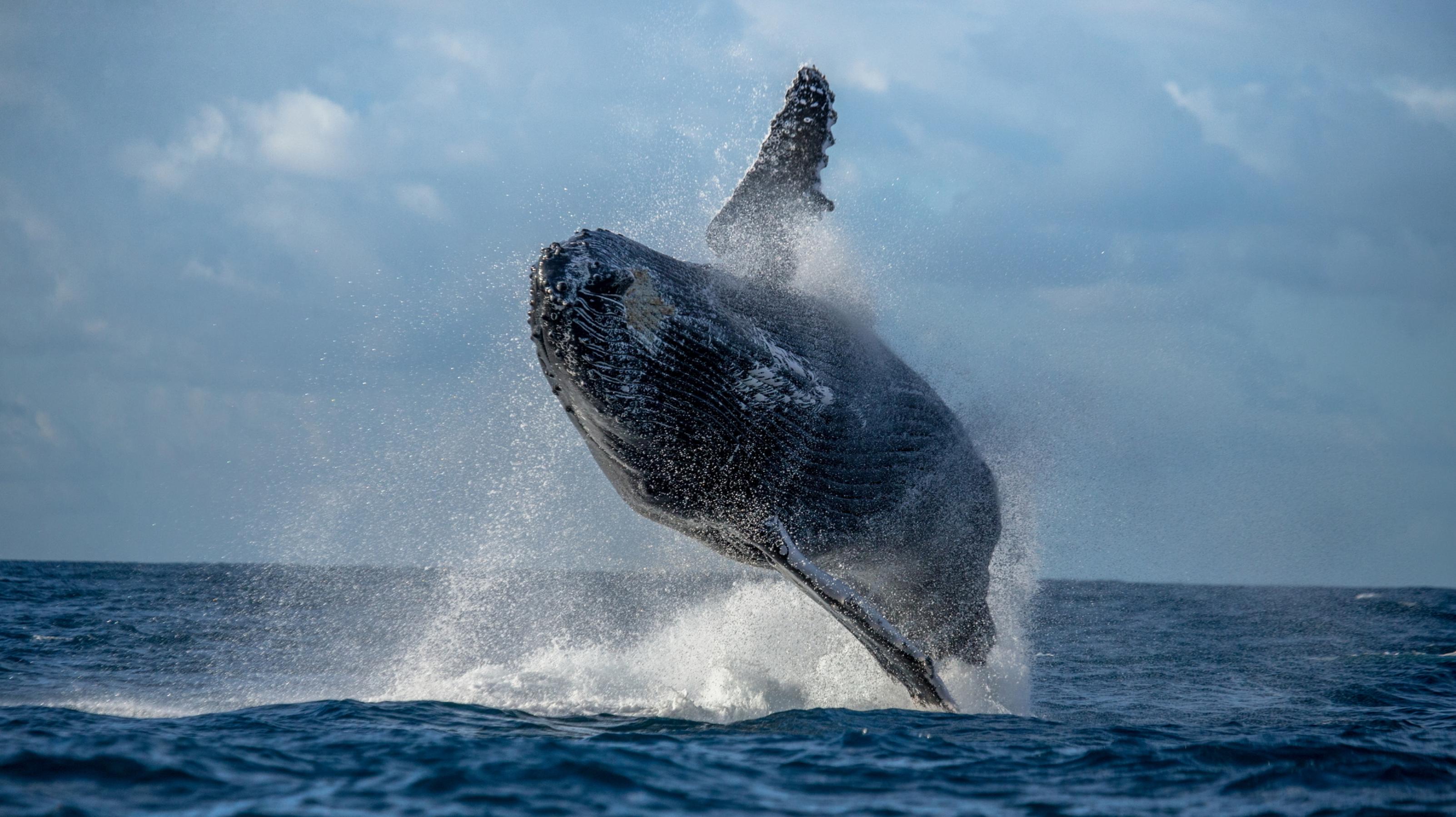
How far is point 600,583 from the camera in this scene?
6738 cm

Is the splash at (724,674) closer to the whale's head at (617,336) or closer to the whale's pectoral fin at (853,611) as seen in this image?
the whale's pectoral fin at (853,611)

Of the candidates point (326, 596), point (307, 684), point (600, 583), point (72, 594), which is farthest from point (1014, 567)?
point (600, 583)

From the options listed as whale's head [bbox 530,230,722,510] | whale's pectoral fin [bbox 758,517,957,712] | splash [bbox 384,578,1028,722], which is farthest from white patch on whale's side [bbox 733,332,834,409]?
splash [bbox 384,578,1028,722]

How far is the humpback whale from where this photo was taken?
20.8ft

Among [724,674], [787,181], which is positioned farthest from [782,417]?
[724,674]

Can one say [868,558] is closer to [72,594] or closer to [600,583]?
[72,594]

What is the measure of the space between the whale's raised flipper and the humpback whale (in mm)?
13

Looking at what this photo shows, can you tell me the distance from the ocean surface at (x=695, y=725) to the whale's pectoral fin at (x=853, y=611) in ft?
1.55

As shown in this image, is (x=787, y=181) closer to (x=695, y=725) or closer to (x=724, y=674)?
(x=695, y=725)

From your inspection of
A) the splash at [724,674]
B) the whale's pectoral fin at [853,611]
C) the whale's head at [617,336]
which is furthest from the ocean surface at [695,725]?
the whale's head at [617,336]

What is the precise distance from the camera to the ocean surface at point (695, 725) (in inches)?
221

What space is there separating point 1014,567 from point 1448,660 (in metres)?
11.0

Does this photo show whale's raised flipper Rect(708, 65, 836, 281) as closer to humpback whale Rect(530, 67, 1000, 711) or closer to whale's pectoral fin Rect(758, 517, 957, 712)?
humpback whale Rect(530, 67, 1000, 711)

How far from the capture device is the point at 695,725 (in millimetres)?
7805
